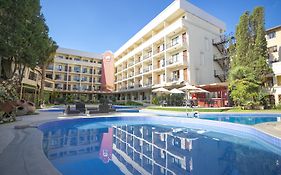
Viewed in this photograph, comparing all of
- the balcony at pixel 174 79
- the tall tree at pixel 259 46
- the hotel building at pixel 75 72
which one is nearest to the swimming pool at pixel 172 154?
the tall tree at pixel 259 46

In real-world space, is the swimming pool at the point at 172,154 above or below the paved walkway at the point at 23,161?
below

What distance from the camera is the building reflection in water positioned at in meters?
4.52

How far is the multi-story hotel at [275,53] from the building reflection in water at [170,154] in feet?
57.0

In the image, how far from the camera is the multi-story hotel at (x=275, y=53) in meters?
19.9

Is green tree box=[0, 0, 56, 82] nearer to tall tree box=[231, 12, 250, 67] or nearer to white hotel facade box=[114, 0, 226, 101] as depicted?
white hotel facade box=[114, 0, 226, 101]

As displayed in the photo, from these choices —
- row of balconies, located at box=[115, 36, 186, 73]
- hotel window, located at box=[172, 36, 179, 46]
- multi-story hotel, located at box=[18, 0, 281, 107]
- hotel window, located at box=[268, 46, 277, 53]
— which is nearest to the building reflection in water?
multi-story hotel, located at box=[18, 0, 281, 107]

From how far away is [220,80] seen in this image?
27469 millimetres

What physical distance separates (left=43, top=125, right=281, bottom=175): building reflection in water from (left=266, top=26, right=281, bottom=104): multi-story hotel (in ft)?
57.0

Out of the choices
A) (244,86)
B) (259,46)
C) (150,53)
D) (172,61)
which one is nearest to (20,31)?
(172,61)

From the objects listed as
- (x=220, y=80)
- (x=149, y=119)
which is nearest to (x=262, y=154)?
(x=149, y=119)

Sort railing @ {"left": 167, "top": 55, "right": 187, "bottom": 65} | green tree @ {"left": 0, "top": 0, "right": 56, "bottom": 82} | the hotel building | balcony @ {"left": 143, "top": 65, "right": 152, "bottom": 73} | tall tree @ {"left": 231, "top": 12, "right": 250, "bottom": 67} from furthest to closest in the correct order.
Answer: the hotel building, balcony @ {"left": 143, "top": 65, "right": 152, "bottom": 73}, railing @ {"left": 167, "top": 55, "right": 187, "bottom": 65}, tall tree @ {"left": 231, "top": 12, "right": 250, "bottom": 67}, green tree @ {"left": 0, "top": 0, "right": 56, "bottom": 82}

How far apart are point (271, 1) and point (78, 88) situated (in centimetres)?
4331

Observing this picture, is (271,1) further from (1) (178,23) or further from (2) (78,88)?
(2) (78,88)

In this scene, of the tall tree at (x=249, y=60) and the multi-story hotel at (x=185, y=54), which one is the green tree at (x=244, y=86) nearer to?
the tall tree at (x=249, y=60)
